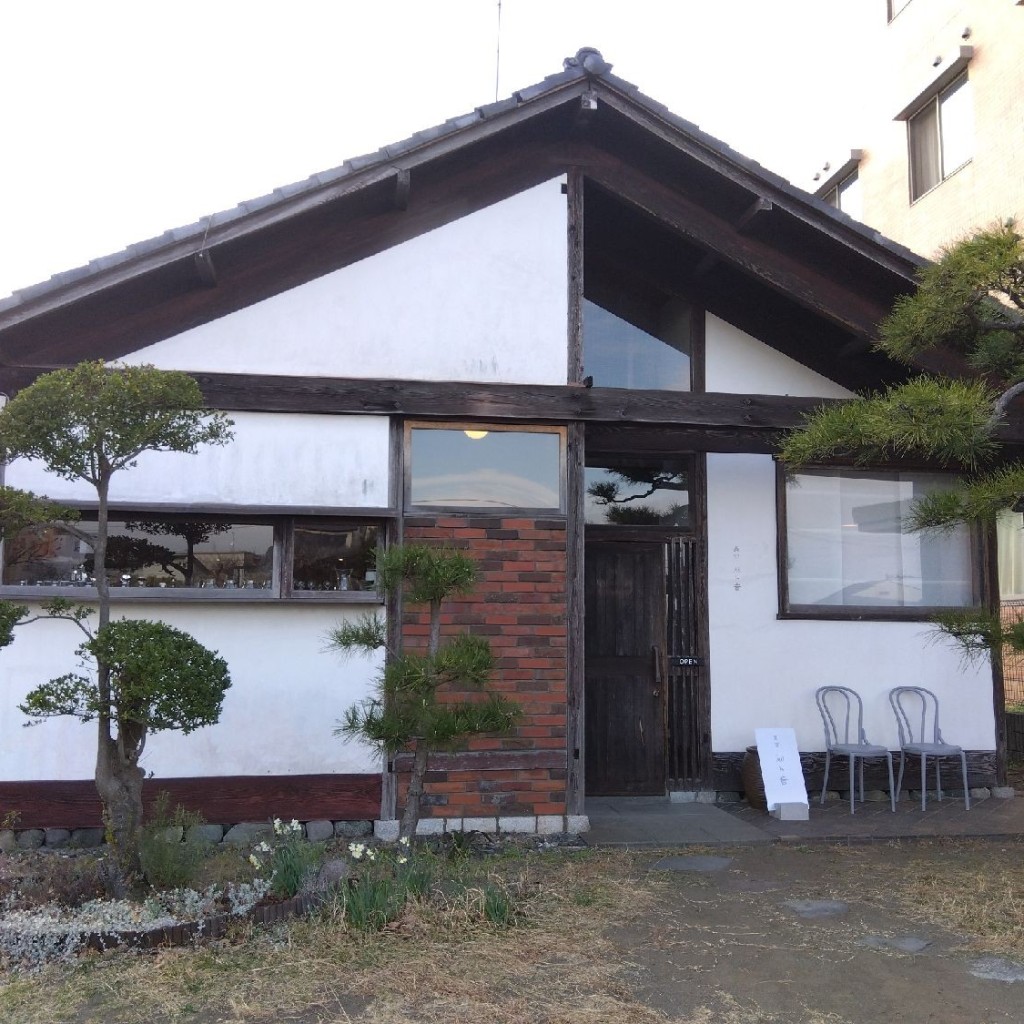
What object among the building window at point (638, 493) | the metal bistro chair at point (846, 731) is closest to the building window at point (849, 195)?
the building window at point (638, 493)

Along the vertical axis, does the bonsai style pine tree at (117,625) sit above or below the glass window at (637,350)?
below

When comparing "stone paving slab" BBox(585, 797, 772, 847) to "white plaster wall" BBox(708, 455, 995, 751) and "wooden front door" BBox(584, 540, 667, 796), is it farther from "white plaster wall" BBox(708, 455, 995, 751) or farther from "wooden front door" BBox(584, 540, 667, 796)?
"white plaster wall" BBox(708, 455, 995, 751)

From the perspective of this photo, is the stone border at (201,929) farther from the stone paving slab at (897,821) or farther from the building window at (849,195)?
the building window at (849,195)

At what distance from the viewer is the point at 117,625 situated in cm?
445

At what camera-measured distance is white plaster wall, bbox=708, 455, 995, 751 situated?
7441 millimetres

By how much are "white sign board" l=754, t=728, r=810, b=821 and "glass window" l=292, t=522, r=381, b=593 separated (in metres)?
2.95

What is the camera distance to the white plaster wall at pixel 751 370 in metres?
7.46

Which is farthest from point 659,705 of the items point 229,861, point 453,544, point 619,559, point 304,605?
point 229,861

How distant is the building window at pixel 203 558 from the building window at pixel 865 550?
3.28 m

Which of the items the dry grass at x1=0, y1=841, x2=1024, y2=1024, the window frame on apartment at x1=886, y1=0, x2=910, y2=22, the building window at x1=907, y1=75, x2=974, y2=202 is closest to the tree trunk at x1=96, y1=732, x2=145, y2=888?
the dry grass at x1=0, y1=841, x2=1024, y2=1024

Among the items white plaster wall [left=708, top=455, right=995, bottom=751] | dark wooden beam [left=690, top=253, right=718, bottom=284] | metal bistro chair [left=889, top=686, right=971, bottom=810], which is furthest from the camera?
white plaster wall [left=708, top=455, right=995, bottom=751]

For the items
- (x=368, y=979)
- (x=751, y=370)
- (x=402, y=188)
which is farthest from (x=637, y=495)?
(x=368, y=979)

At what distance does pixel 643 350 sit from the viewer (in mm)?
7477

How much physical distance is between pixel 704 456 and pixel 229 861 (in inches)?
173
